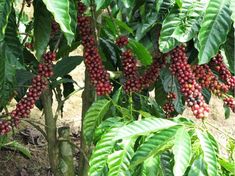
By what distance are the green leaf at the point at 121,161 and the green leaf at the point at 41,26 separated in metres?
0.34

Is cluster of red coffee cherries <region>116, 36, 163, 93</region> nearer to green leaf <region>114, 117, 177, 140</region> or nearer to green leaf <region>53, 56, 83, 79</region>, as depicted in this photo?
green leaf <region>114, 117, 177, 140</region>

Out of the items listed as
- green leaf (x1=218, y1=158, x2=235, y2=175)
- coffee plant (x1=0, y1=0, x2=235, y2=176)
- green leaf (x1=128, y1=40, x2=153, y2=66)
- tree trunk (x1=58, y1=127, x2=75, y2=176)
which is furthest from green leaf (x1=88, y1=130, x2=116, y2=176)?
tree trunk (x1=58, y1=127, x2=75, y2=176)

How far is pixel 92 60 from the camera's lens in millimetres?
1222

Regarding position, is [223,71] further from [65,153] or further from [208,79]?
[65,153]

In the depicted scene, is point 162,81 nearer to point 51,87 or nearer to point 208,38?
point 51,87

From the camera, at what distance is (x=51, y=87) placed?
62.4 inches

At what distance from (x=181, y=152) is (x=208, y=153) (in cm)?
7

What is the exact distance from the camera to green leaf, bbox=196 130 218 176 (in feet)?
3.12

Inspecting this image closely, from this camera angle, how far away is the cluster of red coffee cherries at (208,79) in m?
1.23

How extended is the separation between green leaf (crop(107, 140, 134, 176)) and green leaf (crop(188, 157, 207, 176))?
0.14 metres

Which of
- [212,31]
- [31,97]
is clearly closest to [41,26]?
[31,97]

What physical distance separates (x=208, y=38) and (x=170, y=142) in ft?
0.84

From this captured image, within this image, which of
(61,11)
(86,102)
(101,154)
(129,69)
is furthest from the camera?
(86,102)

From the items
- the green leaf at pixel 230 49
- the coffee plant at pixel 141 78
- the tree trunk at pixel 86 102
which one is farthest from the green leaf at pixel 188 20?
the tree trunk at pixel 86 102
